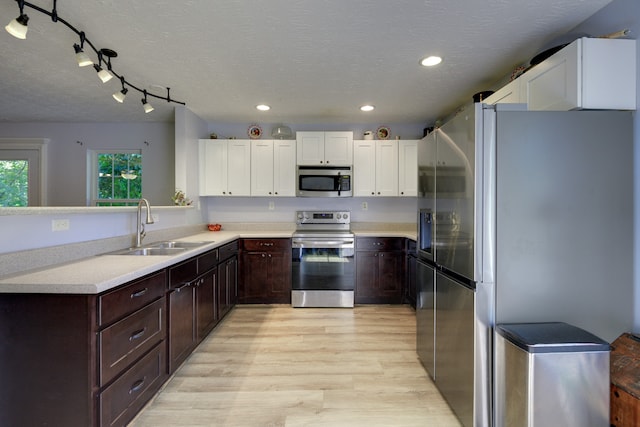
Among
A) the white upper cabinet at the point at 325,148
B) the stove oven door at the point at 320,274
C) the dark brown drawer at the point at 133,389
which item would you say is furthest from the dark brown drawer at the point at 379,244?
the dark brown drawer at the point at 133,389

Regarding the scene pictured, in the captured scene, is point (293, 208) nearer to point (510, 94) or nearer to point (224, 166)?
point (224, 166)

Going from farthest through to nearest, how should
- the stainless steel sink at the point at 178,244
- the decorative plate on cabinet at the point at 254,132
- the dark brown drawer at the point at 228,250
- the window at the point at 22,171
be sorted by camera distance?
the window at the point at 22,171, the decorative plate on cabinet at the point at 254,132, the dark brown drawer at the point at 228,250, the stainless steel sink at the point at 178,244

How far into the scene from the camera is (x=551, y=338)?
4.10 feet

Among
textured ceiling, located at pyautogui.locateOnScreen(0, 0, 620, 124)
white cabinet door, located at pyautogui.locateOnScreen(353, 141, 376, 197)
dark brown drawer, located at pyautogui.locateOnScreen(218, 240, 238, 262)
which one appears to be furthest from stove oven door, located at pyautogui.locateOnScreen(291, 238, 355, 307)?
textured ceiling, located at pyautogui.locateOnScreen(0, 0, 620, 124)

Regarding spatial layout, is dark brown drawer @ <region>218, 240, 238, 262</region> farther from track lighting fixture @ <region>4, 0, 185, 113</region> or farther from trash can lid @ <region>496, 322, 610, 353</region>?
trash can lid @ <region>496, 322, 610, 353</region>

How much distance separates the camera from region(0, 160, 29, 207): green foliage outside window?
422cm

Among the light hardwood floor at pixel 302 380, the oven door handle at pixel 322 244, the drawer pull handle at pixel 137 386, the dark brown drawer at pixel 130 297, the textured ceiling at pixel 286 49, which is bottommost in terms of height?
the light hardwood floor at pixel 302 380

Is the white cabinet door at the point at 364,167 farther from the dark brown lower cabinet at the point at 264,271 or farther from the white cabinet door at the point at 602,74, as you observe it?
the white cabinet door at the point at 602,74

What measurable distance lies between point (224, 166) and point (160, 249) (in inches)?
64.5

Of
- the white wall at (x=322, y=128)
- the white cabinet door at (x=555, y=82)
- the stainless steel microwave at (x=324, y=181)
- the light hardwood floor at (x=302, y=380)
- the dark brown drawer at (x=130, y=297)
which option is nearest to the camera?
the dark brown drawer at (x=130, y=297)

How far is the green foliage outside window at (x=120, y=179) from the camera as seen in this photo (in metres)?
4.29

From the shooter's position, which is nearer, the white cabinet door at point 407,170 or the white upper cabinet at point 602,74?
the white upper cabinet at point 602,74

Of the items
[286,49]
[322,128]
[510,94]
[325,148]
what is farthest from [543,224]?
[322,128]

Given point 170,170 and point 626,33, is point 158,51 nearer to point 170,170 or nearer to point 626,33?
point 170,170
